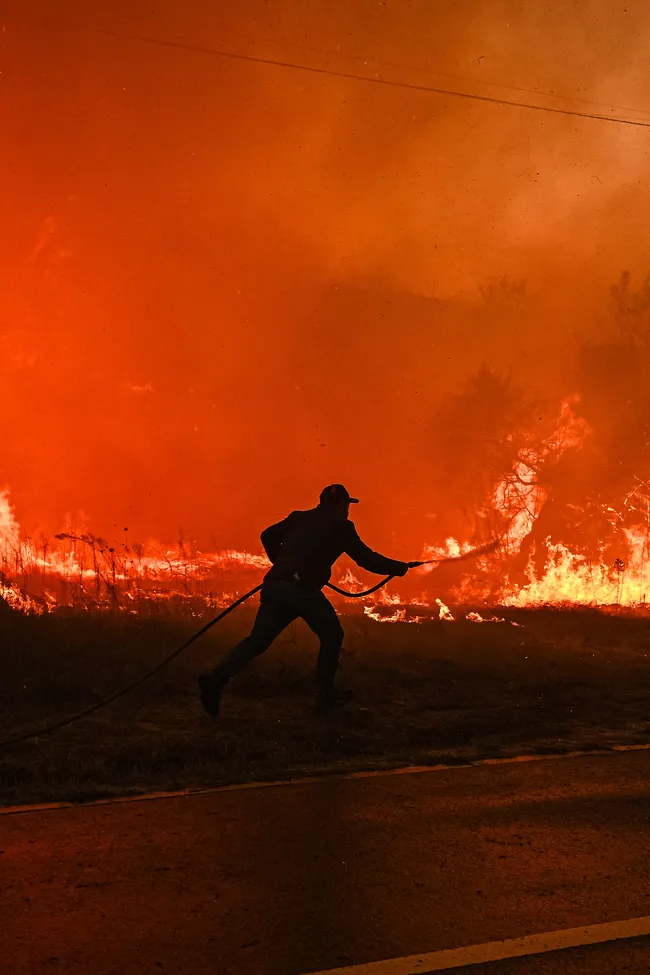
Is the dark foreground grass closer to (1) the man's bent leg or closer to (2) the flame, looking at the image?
(1) the man's bent leg

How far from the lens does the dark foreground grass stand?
19.1 ft

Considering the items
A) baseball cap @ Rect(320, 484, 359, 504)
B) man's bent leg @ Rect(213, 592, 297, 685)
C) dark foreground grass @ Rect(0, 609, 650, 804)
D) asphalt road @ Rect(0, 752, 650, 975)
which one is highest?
baseball cap @ Rect(320, 484, 359, 504)

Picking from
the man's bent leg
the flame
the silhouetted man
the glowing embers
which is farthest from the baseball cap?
the flame

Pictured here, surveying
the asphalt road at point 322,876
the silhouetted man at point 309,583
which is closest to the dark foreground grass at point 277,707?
the silhouetted man at point 309,583

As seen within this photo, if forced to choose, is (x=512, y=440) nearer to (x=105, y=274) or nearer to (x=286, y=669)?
(x=105, y=274)

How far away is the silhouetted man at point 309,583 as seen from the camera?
6918 millimetres

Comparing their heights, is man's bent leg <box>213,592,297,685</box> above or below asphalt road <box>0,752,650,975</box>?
above

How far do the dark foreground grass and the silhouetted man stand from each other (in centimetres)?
43

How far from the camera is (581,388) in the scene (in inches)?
1249

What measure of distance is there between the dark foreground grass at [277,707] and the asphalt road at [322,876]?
26.1 inches

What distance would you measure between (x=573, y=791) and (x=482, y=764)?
2.48 ft

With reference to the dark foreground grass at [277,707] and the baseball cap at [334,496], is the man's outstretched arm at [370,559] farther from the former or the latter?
the dark foreground grass at [277,707]

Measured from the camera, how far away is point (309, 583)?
7.26 m

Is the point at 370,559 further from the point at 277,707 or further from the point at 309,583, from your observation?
the point at 277,707
